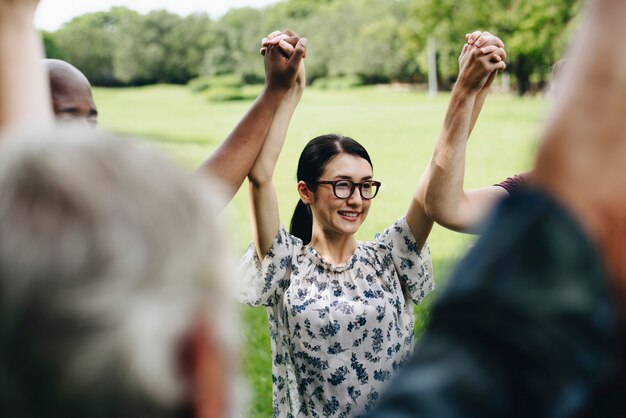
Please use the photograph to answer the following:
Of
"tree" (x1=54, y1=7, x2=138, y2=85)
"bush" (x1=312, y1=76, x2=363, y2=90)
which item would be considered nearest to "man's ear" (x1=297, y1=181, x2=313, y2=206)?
"bush" (x1=312, y1=76, x2=363, y2=90)

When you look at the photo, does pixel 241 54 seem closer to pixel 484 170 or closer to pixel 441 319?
pixel 484 170

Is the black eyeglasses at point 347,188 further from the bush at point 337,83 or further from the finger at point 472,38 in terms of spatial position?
the bush at point 337,83

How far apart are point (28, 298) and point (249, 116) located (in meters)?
1.63

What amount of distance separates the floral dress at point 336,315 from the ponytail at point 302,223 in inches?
17.6

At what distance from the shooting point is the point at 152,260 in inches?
27.9

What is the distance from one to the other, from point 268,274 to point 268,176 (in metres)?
0.39

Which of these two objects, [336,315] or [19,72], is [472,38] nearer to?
[336,315]

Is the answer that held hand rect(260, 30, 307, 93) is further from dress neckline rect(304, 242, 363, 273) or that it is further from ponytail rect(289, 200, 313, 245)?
ponytail rect(289, 200, 313, 245)

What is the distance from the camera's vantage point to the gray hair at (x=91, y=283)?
2.22 feet

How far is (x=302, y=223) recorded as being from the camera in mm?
3594

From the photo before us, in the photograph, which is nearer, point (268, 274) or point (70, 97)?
point (70, 97)

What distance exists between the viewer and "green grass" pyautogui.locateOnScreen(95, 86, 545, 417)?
6.09m

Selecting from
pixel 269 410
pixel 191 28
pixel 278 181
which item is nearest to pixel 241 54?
pixel 191 28

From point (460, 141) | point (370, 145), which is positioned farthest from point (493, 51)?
point (370, 145)
